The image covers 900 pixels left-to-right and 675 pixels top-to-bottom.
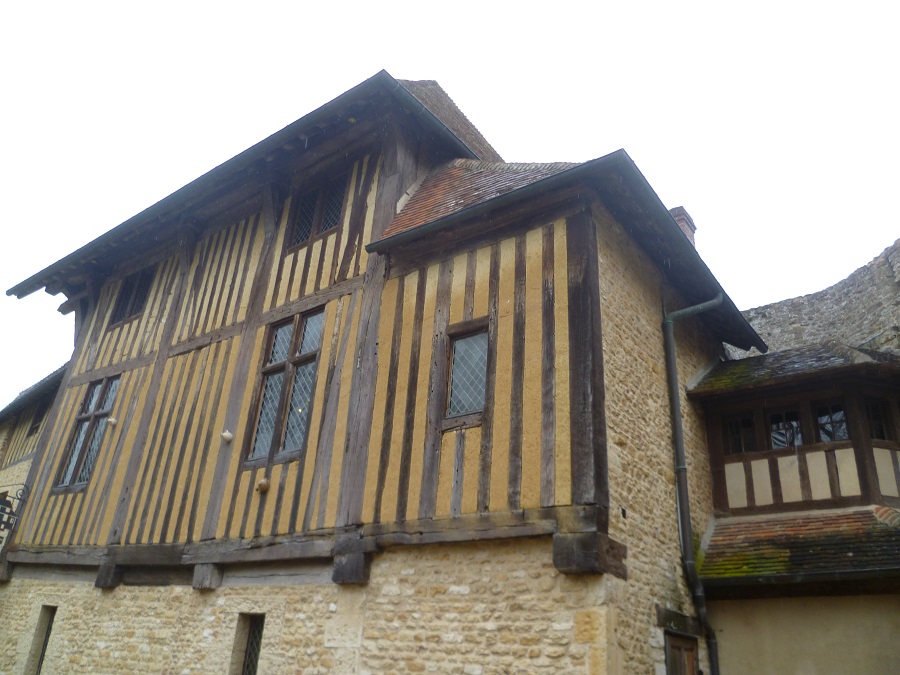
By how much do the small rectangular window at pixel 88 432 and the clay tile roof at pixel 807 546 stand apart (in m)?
8.02

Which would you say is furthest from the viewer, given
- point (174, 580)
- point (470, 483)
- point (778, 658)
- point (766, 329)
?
point (766, 329)

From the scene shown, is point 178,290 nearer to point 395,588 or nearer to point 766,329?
point 395,588

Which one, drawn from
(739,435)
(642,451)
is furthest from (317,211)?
(739,435)

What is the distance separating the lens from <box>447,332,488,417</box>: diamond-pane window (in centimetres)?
601

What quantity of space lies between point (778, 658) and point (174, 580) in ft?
20.0

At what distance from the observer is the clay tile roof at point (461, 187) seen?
6691mm

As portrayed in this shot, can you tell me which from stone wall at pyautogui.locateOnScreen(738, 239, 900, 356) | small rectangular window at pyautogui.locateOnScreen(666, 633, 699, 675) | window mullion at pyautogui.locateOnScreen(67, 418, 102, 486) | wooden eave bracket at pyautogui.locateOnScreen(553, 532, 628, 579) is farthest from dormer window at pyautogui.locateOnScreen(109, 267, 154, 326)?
stone wall at pyautogui.locateOnScreen(738, 239, 900, 356)

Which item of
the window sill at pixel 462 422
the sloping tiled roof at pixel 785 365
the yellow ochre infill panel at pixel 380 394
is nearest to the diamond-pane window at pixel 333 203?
the yellow ochre infill panel at pixel 380 394

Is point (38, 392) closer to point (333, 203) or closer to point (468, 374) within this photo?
point (333, 203)

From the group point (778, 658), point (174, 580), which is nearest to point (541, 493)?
point (778, 658)

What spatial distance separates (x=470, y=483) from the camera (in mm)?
5594

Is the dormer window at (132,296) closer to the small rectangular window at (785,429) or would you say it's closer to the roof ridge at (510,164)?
the roof ridge at (510,164)

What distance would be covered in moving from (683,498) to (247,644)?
441 cm

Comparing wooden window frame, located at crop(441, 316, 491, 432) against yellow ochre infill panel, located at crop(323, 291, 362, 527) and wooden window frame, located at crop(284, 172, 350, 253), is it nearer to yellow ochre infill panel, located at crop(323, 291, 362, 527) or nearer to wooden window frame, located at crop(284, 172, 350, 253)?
yellow ochre infill panel, located at crop(323, 291, 362, 527)
